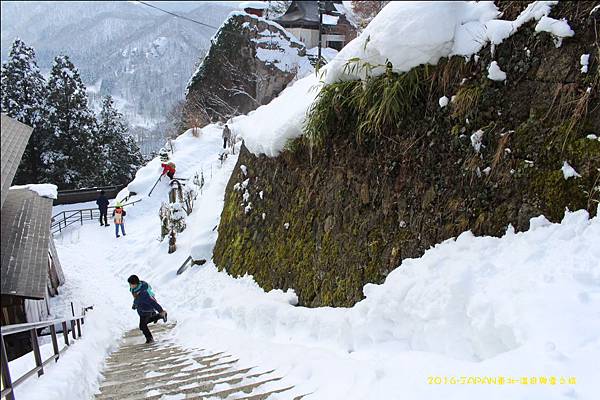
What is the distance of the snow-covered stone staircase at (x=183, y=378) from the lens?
3.29 metres

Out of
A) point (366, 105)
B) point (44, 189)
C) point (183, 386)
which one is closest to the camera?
point (183, 386)

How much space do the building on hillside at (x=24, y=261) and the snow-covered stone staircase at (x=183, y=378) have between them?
5.57 ft

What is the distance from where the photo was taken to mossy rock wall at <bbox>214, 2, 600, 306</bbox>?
3.10 meters

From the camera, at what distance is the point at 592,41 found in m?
3.05

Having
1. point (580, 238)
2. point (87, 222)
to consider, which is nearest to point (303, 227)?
point (580, 238)

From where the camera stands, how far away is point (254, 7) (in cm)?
3128

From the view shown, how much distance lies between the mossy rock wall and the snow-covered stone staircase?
1534mm

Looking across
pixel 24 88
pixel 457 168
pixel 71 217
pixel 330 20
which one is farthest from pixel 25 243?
pixel 330 20

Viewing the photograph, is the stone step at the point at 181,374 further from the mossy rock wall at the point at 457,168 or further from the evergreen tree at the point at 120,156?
the evergreen tree at the point at 120,156

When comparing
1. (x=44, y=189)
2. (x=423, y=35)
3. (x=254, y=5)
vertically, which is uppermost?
(x=254, y=5)

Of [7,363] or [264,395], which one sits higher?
[7,363]

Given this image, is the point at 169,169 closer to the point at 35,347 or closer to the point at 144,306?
the point at 144,306

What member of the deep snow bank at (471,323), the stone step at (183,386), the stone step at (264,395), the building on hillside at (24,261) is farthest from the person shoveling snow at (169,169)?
the stone step at (264,395)

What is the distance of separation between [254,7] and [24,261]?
96.5ft
